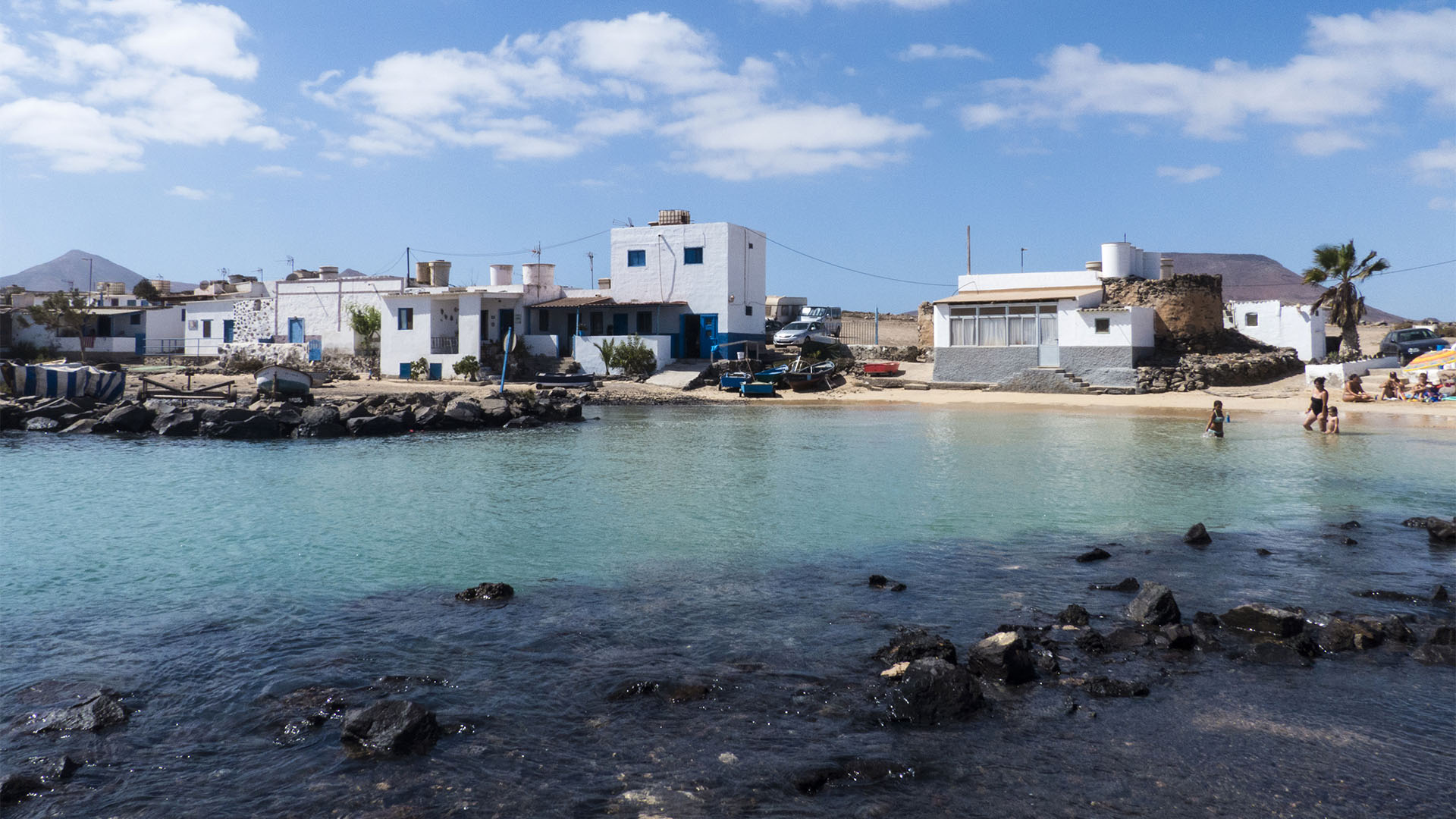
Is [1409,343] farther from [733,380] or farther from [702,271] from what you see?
[702,271]

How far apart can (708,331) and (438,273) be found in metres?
16.9

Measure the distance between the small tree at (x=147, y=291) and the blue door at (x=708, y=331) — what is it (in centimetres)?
4338

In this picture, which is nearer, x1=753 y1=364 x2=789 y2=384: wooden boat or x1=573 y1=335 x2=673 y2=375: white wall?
x1=753 y1=364 x2=789 y2=384: wooden boat

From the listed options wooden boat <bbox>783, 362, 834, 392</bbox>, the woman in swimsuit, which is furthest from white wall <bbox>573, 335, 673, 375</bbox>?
the woman in swimsuit

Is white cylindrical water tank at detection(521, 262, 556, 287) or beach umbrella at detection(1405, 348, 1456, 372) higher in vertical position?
white cylindrical water tank at detection(521, 262, 556, 287)

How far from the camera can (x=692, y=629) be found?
9297 mm

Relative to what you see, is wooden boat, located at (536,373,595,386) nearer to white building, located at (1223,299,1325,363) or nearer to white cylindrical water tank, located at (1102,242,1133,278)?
white cylindrical water tank, located at (1102,242,1133,278)

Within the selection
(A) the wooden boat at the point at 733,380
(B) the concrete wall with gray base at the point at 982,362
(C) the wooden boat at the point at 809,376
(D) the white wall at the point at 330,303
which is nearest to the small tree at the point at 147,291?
(D) the white wall at the point at 330,303

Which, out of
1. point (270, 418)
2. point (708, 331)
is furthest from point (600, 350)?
point (270, 418)

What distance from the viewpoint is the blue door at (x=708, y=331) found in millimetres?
48656

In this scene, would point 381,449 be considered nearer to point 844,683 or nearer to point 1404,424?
point 844,683

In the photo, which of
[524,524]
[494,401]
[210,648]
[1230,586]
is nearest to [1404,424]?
[1230,586]

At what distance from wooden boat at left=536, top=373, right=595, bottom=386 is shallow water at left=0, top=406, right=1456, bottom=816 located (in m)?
23.5

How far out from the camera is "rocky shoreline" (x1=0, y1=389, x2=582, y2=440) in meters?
29.7
